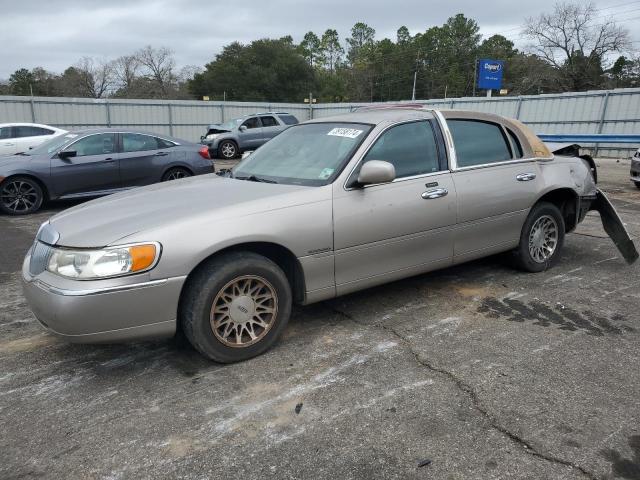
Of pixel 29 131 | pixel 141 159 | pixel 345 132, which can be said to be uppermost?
pixel 345 132

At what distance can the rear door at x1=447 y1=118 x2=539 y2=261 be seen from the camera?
439 centimetres

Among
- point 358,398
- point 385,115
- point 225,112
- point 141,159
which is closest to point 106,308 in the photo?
point 358,398

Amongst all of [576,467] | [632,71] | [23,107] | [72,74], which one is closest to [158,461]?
[576,467]

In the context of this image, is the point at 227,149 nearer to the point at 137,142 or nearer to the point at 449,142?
the point at 137,142

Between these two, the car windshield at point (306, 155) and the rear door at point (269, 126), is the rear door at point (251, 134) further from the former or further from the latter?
the car windshield at point (306, 155)

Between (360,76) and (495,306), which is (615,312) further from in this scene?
(360,76)

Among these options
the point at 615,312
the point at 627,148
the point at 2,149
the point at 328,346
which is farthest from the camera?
the point at 627,148

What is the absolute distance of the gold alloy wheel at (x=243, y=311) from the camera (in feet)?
10.6

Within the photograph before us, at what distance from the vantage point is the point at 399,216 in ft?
12.8

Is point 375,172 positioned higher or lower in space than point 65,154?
higher

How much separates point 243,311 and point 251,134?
55.5 ft

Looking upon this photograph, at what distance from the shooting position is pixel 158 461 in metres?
2.44

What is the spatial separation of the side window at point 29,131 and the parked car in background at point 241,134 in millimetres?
6201

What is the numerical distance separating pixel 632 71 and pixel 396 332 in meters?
61.8
